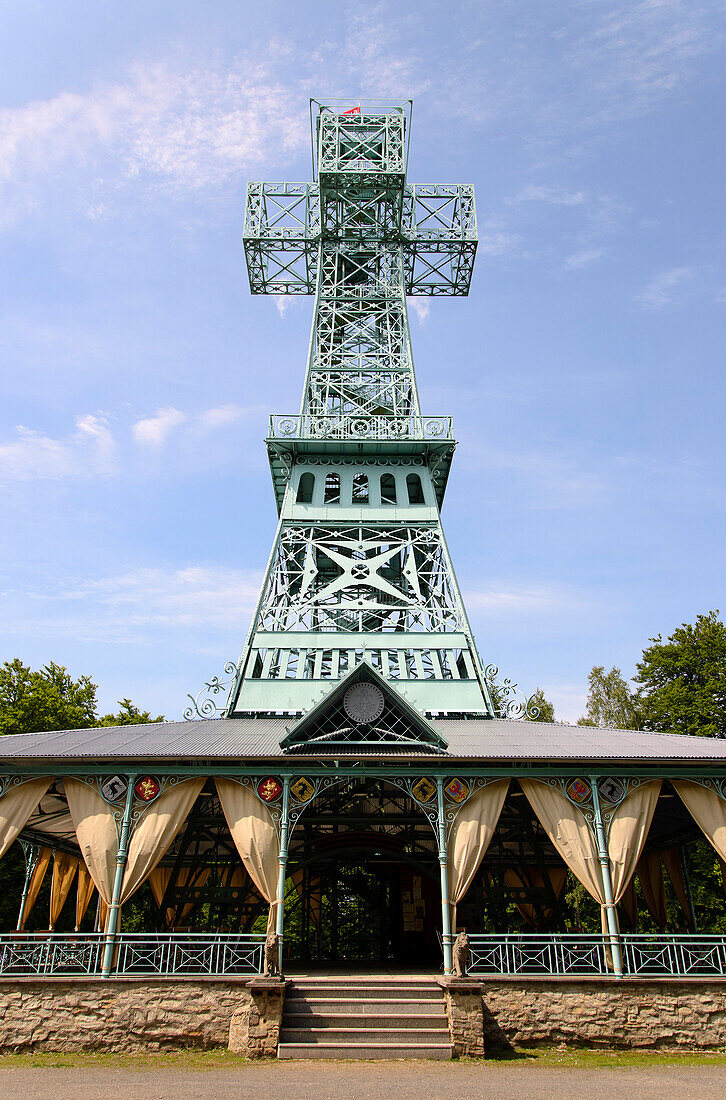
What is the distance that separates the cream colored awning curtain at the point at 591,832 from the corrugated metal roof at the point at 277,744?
761 millimetres

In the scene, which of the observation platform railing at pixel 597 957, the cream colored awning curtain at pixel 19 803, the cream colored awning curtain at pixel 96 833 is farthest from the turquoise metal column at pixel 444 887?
the cream colored awning curtain at pixel 19 803

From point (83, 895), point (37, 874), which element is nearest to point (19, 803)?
point (37, 874)

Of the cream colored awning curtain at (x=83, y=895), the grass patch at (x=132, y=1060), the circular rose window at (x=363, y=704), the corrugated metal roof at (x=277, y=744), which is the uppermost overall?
the circular rose window at (x=363, y=704)

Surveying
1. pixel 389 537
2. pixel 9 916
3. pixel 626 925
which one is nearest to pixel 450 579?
pixel 389 537

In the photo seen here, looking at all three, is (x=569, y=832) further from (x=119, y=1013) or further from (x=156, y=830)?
(x=119, y=1013)

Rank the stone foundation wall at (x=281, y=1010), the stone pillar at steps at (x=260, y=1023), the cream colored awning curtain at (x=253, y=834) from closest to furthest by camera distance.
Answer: the stone pillar at steps at (x=260, y=1023), the stone foundation wall at (x=281, y=1010), the cream colored awning curtain at (x=253, y=834)

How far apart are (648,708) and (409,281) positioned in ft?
69.7

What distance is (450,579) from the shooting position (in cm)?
2147

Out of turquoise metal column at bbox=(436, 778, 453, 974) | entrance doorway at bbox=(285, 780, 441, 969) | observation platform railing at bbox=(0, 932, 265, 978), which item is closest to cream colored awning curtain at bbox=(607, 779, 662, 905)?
turquoise metal column at bbox=(436, 778, 453, 974)

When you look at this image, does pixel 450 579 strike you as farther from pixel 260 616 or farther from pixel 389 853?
pixel 389 853

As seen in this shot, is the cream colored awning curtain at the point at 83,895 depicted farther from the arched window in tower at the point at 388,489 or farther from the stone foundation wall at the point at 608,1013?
the arched window in tower at the point at 388,489

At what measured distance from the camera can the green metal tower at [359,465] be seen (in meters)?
19.5

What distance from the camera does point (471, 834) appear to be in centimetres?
1328

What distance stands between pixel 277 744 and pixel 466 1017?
17.9 feet
